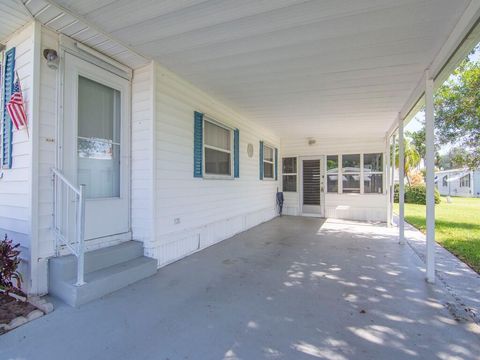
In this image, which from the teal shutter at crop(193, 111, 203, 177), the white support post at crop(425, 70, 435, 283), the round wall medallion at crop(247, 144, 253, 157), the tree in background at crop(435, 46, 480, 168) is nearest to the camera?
the white support post at crop(425, 70, 435, 283)

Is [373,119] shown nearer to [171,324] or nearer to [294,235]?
[294,235]

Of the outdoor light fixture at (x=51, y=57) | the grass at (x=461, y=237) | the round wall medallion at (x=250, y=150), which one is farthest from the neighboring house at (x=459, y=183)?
the outdoor light fixture at (x=51, y=57)

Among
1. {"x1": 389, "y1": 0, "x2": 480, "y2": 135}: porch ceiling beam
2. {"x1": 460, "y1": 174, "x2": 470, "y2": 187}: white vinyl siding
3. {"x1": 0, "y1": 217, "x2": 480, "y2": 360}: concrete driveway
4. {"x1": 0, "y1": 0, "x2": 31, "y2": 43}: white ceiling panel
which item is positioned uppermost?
{"x1": 0, "y1": 0, "x2": 31, "y2": 43}: white ceiling panel

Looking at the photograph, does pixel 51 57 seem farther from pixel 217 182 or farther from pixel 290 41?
pixel 217 182

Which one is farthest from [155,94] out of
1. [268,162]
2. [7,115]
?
[268,162]

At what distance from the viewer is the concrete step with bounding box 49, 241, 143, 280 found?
259 cm

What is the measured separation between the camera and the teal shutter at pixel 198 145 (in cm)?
437

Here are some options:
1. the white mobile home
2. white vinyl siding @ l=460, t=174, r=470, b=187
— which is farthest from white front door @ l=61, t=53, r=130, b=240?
white vinyl siding @ l=460, t=174, r=470, b=187

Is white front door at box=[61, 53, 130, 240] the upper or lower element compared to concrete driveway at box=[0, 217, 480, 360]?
upper

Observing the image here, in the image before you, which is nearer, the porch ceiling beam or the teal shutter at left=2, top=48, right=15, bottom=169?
the porch ceiling beam

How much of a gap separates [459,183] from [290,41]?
Answer: 95.4 feet

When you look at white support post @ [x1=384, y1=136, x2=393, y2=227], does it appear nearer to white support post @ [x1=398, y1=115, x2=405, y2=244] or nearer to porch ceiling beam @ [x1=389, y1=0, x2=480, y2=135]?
white support post @ [x1=398, y1=115, x2=405, y2=244]

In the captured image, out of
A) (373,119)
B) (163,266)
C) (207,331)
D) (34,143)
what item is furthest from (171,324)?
(373,119)

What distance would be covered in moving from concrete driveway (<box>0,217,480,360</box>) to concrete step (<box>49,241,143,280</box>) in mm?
340
